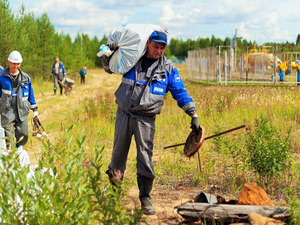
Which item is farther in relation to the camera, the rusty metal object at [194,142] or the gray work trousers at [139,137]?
the rusty metal object at [194,142]

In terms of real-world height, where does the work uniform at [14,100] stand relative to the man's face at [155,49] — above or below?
below

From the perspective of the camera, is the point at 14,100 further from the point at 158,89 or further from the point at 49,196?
the point at 49,196

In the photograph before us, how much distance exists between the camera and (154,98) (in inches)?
166

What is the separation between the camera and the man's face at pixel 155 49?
166 inches

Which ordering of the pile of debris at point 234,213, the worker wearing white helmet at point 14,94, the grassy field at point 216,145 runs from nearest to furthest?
the pile of debris at point 234,213, the grassy field at point 216,145, the worker wearing white helmet at point 14,94

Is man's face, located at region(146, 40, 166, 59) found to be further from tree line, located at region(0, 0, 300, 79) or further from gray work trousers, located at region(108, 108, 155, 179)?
tree line, located at region(0, 0, 300, 79)

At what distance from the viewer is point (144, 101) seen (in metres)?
4.16

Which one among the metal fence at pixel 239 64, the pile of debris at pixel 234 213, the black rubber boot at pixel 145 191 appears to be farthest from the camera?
the metal fence at pixel 239 64

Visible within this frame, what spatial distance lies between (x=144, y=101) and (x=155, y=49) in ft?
1.79

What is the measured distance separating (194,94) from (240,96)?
1.44 meters

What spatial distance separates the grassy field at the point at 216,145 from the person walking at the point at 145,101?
428 millimetres

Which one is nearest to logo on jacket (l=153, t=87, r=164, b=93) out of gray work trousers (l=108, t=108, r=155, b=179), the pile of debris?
gray work trousers (l=108, t=108, r=155, b=179)

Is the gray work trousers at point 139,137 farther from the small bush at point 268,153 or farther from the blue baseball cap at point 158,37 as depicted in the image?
the small bush at point 268,153

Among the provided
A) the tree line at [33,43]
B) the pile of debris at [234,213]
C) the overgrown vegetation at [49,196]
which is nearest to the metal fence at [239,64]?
the tree line at [33,43]
